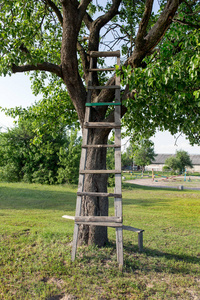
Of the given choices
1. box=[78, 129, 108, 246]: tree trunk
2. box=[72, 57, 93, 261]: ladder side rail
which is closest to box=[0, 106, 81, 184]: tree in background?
box=[78, 129, 108, 246]: tree trunk

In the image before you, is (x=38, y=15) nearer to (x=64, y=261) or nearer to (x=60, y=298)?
(x=64, y=261)

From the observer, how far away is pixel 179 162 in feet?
196

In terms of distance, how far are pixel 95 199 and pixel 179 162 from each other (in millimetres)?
56972

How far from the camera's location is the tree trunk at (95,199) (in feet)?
19.1

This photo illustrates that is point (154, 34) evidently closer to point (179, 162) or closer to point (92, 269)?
point (92, 269)

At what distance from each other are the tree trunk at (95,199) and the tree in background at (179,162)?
55.9 meters

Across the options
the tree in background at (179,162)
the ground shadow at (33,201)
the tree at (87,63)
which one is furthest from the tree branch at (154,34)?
the tree in background at (179,162)

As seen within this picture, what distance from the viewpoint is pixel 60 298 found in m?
3.95

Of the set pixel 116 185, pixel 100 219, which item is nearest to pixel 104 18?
pixel 116 185

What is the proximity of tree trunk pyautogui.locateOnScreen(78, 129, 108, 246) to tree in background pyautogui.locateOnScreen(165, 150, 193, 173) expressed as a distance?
5589 centimetres

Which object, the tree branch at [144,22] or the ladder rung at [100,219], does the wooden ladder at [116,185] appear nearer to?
the ladder rung at [100,219]

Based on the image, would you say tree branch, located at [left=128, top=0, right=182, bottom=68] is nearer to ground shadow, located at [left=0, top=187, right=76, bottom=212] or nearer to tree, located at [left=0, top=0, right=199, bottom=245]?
tree, located at [left=0, top=0, right=199, bottom=245]

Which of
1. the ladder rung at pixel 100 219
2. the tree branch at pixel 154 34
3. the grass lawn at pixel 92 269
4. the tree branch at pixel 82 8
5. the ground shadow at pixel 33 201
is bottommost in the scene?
the ground shadow at pixel 33 201

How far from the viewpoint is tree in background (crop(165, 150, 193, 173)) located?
59500 mm
